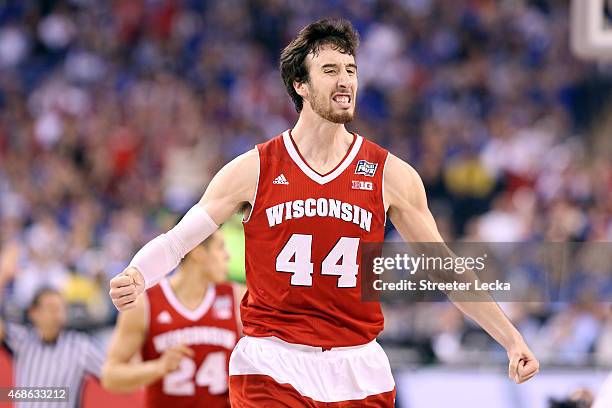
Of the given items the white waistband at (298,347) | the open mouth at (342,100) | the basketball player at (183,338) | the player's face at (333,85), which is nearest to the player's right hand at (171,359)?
the basketball player at (183,338)

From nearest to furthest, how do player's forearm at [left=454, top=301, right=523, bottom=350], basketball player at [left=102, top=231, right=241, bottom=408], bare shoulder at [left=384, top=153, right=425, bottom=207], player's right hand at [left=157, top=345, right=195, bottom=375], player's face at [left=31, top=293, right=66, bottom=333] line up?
1. player's forearm at [left=454, top=301, right=523, bottom=350]
2. bare shoulder at [left=384, top=153, right=425, bottom=207]
3. player's right hand at [left=157, top=345, right=195, bottom=375]
4. basketball player at [left=102, top=231, right=241, bottom=408]
5. player's face at [left=31, top=293, right=66, bottom=333]

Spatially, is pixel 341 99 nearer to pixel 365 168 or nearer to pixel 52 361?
pixel 365 168

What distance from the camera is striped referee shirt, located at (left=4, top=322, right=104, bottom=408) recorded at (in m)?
7.41

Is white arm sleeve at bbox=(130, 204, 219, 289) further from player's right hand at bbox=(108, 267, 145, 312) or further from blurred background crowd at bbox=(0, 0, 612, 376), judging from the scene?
blurred background crowd at bbox=(0, 0, 612, 376)

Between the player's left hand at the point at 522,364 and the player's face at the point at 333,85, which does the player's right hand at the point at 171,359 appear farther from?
the player's left hand at the point at 522,364

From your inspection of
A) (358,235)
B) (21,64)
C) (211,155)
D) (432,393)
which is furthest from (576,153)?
(358,235)

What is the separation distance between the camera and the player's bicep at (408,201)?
5266 mm

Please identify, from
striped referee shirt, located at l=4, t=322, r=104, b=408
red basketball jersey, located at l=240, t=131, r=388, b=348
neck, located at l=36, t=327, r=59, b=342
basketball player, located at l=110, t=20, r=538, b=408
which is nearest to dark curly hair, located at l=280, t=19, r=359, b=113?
basketball player, located at l=110, t=20, r=538, b=408

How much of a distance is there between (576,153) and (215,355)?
10292 millimetres

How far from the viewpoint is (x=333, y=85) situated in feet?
17.0

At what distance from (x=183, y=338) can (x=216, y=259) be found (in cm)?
54

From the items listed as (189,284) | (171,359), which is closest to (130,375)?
(171,359)

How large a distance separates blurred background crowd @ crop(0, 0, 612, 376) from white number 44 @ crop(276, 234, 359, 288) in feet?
21.9

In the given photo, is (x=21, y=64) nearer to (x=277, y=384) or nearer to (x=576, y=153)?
(x=576, y=153)
